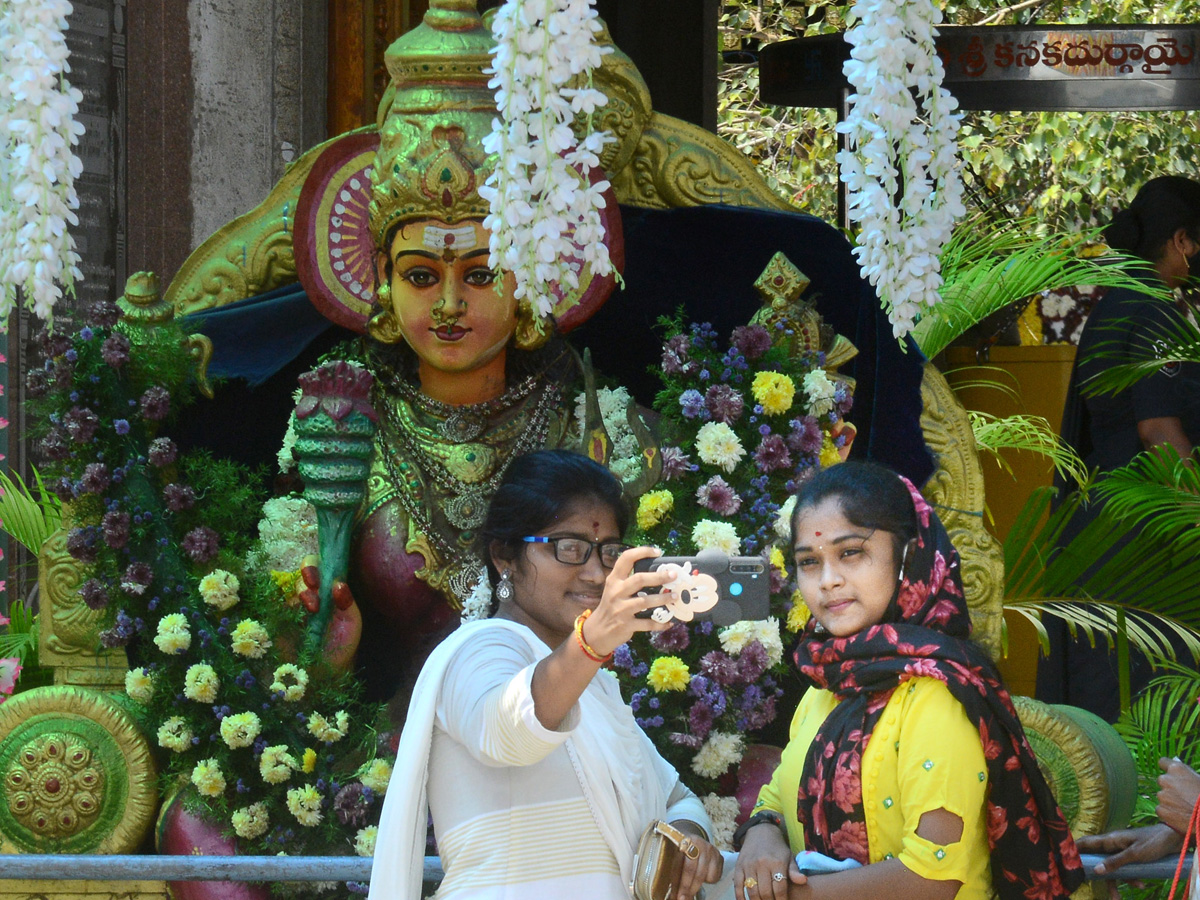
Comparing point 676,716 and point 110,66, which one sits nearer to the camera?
point 676,716

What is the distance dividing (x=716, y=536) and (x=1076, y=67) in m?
3.55

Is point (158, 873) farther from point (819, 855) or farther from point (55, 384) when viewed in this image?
point (55, 384)

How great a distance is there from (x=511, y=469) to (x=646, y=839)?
654mm

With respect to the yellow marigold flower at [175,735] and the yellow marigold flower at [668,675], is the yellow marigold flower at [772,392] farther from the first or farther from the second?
the yellow marigold flower at [175,735]

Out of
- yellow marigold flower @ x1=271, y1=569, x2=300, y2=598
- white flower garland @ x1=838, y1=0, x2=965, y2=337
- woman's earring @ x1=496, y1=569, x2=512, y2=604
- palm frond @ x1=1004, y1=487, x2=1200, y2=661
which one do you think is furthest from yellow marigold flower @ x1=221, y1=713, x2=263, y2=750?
palm frond @ x1=1004, y1=487, x2=1200, y2=661

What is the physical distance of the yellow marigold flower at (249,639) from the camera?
392cm

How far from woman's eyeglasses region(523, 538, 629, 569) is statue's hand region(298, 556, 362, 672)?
158 cm

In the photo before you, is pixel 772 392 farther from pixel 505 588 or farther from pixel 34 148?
pixel 34 148

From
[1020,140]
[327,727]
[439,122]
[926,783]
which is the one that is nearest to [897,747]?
[926,783]

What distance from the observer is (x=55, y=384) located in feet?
13.3

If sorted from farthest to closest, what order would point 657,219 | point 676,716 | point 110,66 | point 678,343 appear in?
point 110,66 < point 657,219 < point 678,343 < point 676,716

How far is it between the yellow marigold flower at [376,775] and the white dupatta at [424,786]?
1.39m

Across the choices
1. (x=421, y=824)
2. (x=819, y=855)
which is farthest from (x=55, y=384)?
(x=819, y=855)

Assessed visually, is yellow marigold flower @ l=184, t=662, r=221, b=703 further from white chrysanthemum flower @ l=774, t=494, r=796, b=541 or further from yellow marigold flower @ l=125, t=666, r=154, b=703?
white chrysanthemum flower @ l=774, t=494, r=796, b=541
